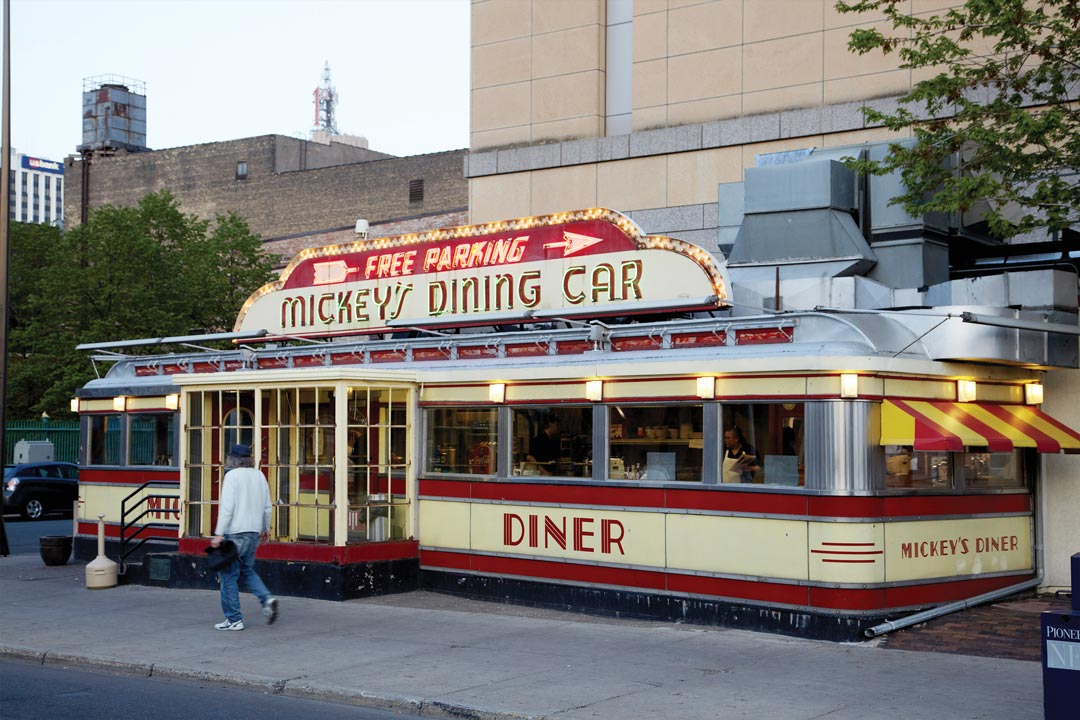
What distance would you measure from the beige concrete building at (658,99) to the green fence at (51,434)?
23.0 m

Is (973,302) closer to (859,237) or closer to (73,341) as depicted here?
(859,237)

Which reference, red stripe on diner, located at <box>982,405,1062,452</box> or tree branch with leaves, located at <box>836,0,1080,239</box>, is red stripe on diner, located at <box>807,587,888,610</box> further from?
tree branch with leaves, located at <box>836,0,1080,239</box>

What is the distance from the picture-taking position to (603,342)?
14.3 m

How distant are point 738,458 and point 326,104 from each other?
625 feet

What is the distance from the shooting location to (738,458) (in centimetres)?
1281

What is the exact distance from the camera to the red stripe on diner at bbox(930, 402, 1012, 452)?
12445mm

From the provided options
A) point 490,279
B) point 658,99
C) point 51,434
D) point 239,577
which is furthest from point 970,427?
point 51,434

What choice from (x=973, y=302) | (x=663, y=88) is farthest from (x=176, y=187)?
(x=973, y=302)

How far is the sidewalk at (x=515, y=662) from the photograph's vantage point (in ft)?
30.6

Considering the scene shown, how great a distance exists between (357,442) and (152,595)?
3.47 m

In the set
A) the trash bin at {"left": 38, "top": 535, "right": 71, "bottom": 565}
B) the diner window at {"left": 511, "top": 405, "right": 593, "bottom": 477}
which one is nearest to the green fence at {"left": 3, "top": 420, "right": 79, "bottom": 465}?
the trash bin at {"left": 38, "top": 535, "right": 71, "bottom": 565}

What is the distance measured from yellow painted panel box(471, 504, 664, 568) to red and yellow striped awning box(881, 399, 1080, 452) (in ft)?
9.20

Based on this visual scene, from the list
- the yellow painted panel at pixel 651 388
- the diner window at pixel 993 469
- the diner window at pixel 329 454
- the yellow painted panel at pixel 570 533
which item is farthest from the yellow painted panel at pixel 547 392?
the diner window at pixel 993 469

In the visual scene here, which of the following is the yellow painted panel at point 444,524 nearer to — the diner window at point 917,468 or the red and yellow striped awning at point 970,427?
the diner window at point 917,468
